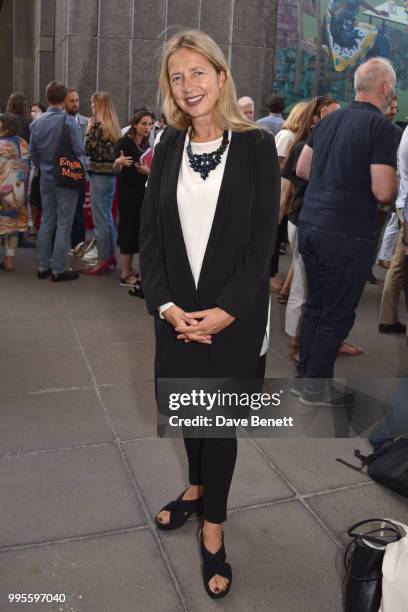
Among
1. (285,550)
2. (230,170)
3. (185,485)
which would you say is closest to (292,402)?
(185,485)

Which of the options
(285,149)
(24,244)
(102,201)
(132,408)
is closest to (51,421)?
(132,408)

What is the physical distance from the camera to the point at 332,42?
41.7ft

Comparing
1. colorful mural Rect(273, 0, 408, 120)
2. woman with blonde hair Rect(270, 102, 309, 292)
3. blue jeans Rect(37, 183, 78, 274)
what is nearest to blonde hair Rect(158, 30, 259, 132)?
woman with blonde hair Rect(270, 102, 309, 292)

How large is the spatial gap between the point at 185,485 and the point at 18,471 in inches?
31.8

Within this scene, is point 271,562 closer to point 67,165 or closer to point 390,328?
point 390,328

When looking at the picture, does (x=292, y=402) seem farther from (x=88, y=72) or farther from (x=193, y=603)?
(x=88, y=72)

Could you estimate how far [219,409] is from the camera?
91.3 inches

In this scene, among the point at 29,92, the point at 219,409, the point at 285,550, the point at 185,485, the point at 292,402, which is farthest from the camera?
the point at 29,92

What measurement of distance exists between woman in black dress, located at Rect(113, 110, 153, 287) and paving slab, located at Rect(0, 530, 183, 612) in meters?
4.06

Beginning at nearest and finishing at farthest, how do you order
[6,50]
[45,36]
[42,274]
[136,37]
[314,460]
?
[314,460] → [42,274] → [136,37] → [45,36] → [6,50]

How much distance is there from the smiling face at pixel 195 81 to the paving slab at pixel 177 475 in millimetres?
1686

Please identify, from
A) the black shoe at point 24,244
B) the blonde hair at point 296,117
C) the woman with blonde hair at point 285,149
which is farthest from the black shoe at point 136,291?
the black shoe at point 24,244

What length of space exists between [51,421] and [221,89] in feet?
7.19

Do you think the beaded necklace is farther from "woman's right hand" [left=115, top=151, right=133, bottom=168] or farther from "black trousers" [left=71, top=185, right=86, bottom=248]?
"black trousers" [left=71, top=185, right=86, bottom=248]
